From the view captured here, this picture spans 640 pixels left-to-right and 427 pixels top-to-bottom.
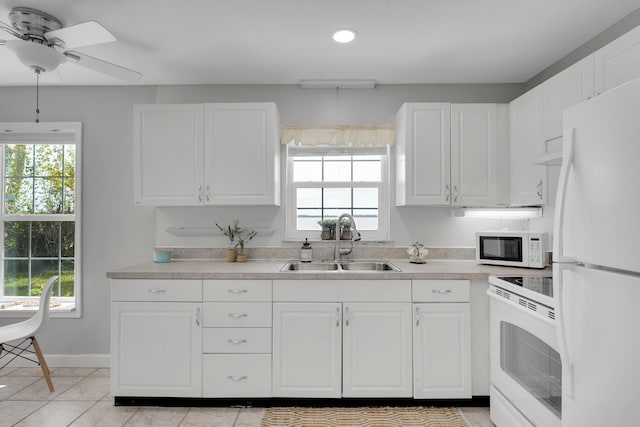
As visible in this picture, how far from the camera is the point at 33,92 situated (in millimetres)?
3111

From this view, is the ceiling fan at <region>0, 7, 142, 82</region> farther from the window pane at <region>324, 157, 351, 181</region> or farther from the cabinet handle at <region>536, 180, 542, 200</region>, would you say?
the cabinet handle at <region>536, 180, 542, 200</region>

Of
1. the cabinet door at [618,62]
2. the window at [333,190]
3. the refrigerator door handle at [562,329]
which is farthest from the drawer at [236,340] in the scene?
the cabinet door at [618,62]

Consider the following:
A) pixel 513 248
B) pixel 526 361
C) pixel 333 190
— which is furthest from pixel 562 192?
pixel 333 190

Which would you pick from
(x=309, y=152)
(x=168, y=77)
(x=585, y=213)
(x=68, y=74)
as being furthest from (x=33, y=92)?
(x=585, y=213)

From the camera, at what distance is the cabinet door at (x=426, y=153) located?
8.80ft

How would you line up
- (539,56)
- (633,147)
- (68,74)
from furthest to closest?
(68,74)
(539,56)
(633,147)

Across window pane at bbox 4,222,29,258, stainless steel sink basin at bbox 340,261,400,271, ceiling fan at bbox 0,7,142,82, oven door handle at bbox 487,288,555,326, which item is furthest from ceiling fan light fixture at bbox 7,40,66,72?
oven door handle at bbox 487,288,555,326

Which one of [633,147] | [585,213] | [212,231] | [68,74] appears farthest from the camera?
[212,231]

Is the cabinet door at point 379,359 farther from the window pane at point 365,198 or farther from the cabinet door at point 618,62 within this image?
the cabinet door at point 618,62

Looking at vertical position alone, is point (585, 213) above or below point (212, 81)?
below

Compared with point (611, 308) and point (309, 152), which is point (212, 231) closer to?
point (309, 152)

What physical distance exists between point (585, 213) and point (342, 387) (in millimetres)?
1752

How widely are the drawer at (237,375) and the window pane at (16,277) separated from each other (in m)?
2.13

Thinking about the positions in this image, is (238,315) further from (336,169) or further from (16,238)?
(16,238)
